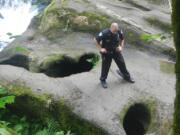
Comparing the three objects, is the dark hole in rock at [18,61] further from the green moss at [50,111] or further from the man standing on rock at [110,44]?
the man standing on rock at [110,44]

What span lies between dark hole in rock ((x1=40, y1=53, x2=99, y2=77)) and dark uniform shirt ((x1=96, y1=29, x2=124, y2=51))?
2685 mm

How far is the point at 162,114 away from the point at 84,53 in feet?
12.4

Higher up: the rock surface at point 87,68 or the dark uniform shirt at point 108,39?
the dark uniform shirt at point 108,39

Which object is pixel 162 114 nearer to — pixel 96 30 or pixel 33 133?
pixel 33 133

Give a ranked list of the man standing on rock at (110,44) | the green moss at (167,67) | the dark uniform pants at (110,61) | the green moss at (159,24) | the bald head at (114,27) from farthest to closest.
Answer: the green moss at (159,24) → the green moss at (167,67) → the dark uniform pants at (110,61) → the man standing on rock at (110,44) → the bald head at (114,27)

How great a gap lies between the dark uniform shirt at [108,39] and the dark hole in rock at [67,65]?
8.81ft

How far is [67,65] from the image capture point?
15508mm

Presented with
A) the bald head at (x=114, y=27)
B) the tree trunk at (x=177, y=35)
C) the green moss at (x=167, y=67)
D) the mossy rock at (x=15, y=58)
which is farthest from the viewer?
the mossy rock at (x=15, y=58)

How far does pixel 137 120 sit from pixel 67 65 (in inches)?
132

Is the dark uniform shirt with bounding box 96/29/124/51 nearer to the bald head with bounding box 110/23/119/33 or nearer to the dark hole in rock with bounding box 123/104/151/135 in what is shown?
the bald head with bounding box 110/23/119/33

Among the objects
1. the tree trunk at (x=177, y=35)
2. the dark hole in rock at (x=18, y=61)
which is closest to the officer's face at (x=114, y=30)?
the dark hole in rock at (x=18, y=61)

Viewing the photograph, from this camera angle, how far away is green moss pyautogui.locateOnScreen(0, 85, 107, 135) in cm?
1234

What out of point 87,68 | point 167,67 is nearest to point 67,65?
point 87,68

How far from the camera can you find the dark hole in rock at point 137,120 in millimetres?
12828
